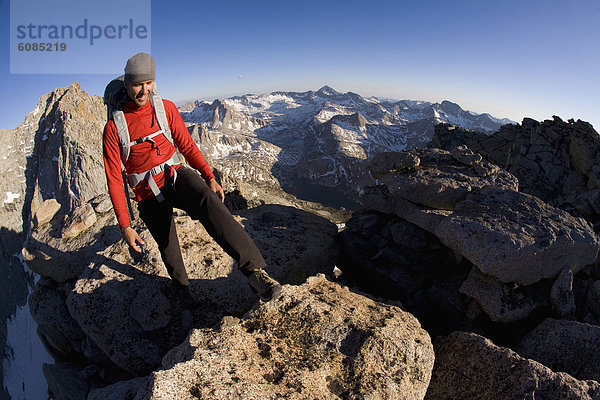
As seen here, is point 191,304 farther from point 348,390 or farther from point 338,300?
point 348,390

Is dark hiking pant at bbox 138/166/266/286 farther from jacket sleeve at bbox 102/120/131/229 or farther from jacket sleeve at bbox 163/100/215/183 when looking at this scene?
jacket sleeve at bbox 102/120/131/229

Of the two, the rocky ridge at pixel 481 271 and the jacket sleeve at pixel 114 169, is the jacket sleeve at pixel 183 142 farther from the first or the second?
the rocky ridge at pixel 481 271

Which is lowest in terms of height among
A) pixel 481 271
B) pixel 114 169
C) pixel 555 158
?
pixel 481 271

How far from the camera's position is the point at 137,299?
780 centimetres

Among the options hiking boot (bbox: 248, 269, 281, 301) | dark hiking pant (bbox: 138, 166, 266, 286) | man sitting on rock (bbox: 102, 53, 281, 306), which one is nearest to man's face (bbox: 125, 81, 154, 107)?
man sitting on rock (bbox: 102, 53, 281, 306)

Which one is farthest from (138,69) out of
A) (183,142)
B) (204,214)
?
(204,214)

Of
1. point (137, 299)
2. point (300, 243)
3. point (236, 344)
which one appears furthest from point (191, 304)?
point (300, 243)

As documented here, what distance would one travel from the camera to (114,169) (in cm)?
611

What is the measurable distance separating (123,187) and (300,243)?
722cm

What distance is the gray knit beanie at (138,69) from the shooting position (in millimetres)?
5496

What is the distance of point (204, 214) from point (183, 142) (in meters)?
2.24

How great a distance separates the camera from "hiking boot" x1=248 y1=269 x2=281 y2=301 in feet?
19.8

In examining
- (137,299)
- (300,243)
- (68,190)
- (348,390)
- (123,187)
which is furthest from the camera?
(68,190)

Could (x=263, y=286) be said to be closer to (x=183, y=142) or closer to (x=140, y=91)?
(x=183, y=142)
